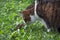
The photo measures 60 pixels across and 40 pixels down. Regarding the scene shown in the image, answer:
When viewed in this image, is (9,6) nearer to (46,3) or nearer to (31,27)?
(31,27)

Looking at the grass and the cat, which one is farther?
the grass

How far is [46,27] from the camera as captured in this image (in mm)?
5750

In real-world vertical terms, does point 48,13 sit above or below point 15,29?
above

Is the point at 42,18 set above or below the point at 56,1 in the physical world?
below

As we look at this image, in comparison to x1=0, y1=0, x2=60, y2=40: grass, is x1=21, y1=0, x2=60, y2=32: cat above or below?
above

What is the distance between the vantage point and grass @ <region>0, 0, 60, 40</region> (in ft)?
18.2

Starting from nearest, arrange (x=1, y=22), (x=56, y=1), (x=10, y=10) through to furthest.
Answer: (x=56, y=1)
(x=1, y=22)
(x=10, y=10)

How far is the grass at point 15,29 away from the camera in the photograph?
5.55 m

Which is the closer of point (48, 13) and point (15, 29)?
point (48, 13)

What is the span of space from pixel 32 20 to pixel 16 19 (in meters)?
0.76

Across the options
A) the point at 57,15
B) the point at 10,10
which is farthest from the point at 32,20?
the point at 10,10

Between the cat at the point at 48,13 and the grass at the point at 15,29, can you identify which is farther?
the grass at the point at 15,29

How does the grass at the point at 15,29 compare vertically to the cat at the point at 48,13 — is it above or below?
below

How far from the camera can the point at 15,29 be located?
19.7 feet
